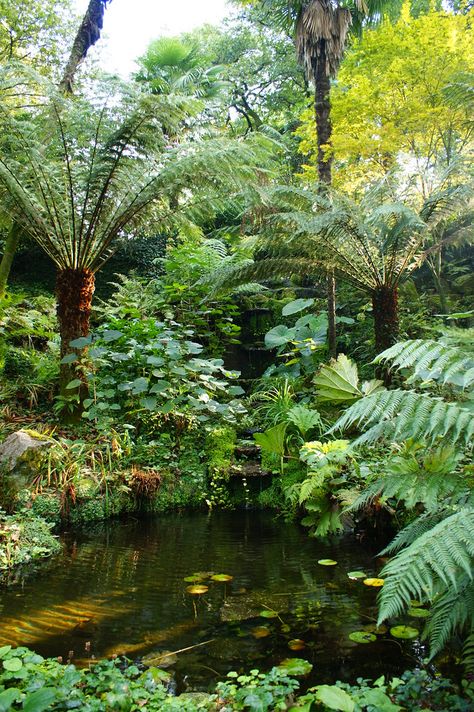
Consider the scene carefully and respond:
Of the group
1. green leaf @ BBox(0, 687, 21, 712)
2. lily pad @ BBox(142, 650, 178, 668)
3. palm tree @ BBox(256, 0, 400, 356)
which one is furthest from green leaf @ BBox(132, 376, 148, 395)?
green leaf @ BBox(0, 687, 21, 712)

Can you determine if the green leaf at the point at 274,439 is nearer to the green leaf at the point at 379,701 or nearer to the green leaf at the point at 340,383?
the green leaf at the point at 340,383

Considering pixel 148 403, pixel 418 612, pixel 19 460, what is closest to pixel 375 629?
pixel 418 612

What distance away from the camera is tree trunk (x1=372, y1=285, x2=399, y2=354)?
4957 millimetres

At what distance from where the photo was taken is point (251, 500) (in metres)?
4.41

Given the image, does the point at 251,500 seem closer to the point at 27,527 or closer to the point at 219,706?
the point at 27,527

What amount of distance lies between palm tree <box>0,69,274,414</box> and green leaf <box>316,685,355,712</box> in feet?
12.0

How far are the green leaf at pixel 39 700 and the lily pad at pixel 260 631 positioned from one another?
3.15 ft

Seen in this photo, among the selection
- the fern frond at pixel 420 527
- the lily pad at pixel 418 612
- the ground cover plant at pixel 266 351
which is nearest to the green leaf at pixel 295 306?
the ground cover plant at pixel 266 351

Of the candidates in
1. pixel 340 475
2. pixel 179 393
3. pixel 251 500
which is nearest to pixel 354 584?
pixel 340 475

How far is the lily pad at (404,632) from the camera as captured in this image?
6.32 ft

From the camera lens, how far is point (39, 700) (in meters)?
1.25

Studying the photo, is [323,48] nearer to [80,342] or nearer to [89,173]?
[89,173]

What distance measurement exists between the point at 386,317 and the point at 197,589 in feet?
11.3

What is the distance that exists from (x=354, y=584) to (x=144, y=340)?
3368 mm
